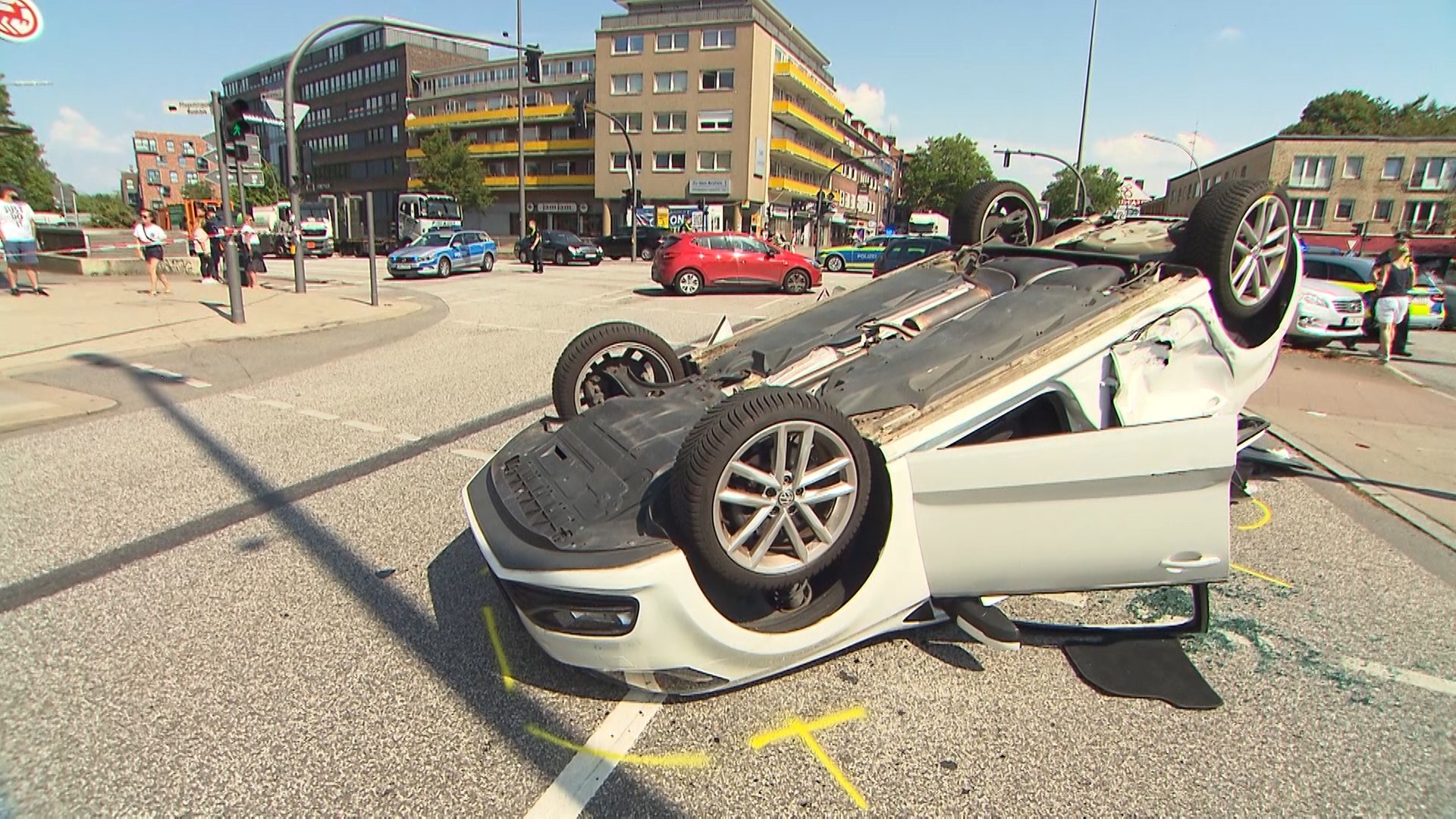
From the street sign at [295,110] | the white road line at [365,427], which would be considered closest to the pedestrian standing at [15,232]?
the street sign at [295,110]

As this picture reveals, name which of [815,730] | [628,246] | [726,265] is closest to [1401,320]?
[726,265]

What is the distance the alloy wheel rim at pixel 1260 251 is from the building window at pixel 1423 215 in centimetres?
7371

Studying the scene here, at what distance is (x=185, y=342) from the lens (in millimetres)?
9656

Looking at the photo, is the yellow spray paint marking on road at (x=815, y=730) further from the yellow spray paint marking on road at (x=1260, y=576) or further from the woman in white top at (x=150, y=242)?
the woman in white top at (x=150, y=242)

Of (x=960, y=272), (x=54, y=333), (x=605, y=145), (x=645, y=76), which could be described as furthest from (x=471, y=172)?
(x=960, y=272)

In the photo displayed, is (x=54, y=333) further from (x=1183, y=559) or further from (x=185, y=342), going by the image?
(x=1183, y=559)

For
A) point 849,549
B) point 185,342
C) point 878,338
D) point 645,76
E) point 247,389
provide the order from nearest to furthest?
1. point 849,549
2. point 878,338
3. point 247,389
4. point 185,342
5. point 645,76

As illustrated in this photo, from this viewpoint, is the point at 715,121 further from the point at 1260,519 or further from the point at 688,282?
the point at 1260,519

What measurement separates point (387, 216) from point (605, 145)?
2442cm

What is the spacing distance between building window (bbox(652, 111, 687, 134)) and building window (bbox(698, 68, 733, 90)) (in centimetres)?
246

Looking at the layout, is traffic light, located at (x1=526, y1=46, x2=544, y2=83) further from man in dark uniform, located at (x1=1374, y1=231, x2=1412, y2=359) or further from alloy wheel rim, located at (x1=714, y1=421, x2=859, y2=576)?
alloy wheel rim, located at (x1=714, y1=421, x2=859, y2=576)

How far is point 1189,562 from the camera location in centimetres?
279

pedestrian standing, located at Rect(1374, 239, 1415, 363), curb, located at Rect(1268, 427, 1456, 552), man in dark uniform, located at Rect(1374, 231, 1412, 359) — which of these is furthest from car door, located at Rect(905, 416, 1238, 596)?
man in dark uniform, located at Rect(1374, 231, 1412, 359)

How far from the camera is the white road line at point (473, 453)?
17.4 feet
